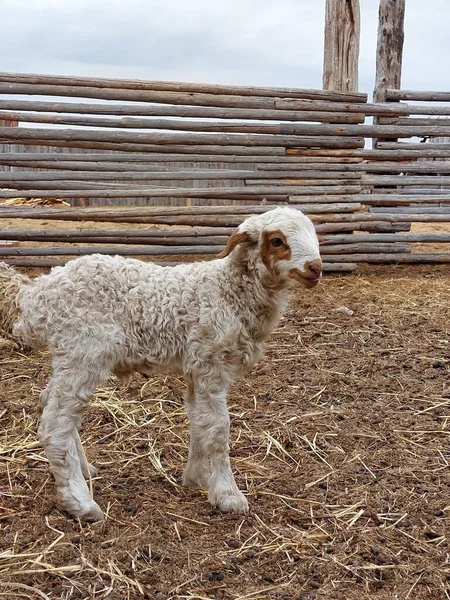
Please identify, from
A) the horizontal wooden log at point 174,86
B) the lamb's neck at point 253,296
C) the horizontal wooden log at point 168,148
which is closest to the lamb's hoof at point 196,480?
the lamb's neck at point 253,296

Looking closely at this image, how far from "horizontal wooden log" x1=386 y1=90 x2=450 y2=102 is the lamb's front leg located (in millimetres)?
7610

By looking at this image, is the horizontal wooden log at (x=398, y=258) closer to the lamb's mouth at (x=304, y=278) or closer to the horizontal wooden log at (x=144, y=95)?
the horizontal wooden log at (x=144, y=95)

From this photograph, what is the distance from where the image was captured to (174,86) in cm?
868

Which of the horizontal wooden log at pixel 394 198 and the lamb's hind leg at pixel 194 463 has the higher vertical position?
the horizontal wooden log at pixel 394 198

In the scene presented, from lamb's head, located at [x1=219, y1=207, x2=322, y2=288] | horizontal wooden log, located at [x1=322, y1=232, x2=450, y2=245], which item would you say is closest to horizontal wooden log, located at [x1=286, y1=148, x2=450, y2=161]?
horizontal wooden log, located at [x1=322, y1=232, x2=450, y2=245]

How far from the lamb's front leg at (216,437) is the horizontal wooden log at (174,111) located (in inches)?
229

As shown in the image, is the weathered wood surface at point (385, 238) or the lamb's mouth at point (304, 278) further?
the weathered wood surface at point (385, 238)

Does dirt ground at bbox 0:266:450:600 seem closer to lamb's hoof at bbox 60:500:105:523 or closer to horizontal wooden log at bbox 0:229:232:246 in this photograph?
lamb's hoof at bbox 60:500:105:523

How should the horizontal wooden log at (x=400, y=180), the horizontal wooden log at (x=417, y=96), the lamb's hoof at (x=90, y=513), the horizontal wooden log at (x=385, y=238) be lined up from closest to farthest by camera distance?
the lamb's hoof at (x=90, y=513)
the horizontal wooden log at (x=385, y=238)
the horizontal wooden log at (x=400, y=180)
the horizontal wooden log at (x=417, y=96)

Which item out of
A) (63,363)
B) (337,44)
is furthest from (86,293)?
(337,44)

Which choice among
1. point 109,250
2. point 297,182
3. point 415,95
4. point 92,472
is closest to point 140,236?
point 109,250

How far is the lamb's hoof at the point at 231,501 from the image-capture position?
3.49 meters

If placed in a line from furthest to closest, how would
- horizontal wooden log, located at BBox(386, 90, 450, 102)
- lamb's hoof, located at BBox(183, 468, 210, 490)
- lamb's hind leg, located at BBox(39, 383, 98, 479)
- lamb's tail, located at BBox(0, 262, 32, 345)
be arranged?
horizontal wooden log, located at BBox(386, 90, 450, 102)
lamb's tail, located at BBox(0, 262, 32, 345)
lamb's hoof, located at BBox(183, 468, 210, 490)
lamb's hind leg, located at BBox(39, 383, 98, 479)

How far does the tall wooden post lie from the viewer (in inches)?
400
